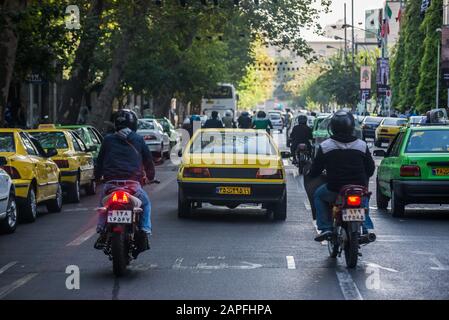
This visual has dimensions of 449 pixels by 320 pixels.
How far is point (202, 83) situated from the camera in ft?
232

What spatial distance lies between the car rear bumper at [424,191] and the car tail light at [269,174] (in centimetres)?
193

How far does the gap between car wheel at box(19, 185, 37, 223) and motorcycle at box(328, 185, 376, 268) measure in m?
6.90

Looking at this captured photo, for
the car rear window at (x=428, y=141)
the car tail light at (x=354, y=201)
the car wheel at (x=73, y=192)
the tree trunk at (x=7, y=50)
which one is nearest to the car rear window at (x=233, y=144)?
the car rear window at (x=428, y=141)

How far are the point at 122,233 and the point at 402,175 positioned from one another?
8.26 meters

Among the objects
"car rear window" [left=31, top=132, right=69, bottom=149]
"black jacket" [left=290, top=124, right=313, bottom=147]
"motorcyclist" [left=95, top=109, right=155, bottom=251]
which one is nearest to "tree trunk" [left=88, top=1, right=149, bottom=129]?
"black jacket" [left=290, top=124, right=313, bottom=147]

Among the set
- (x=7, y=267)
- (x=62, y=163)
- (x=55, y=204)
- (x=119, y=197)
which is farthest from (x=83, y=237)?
(x=62, y=163)

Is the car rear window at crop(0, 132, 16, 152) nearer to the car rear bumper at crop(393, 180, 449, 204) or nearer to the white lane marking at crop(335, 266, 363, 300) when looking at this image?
the car rear bumper at crop(393, 180, 449, 204)

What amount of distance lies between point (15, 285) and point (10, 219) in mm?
5842

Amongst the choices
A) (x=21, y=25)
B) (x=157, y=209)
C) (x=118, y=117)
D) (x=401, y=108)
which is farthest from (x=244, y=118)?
(x=401, y=108)

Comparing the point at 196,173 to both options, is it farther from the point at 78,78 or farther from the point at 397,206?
the point at 78,78

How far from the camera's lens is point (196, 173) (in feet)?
63.1

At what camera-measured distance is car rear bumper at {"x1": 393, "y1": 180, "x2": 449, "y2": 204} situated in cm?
1939

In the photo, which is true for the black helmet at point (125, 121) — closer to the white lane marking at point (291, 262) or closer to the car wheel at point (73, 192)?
the white lane marking at point (291, 262)

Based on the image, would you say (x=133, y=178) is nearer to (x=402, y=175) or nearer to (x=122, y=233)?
(x=122, y=233)
